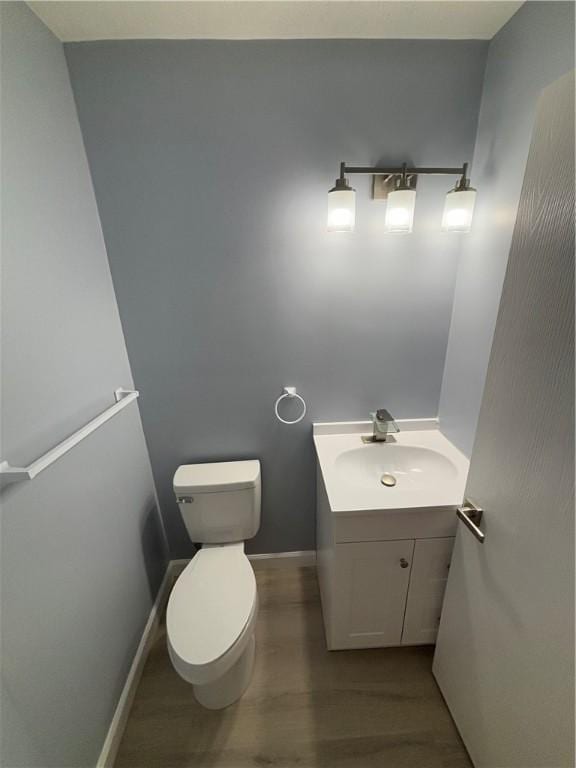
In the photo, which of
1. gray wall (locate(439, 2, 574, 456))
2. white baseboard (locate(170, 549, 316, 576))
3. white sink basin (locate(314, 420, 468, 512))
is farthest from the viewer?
white baseboard (locate(170, 549, 316, 576))

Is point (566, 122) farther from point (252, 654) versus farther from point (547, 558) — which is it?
point (252, 654)

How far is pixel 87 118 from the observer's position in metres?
1.02

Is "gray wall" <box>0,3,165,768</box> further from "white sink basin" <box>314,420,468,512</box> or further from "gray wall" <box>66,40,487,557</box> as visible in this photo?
"white sink basin" <box>314,420,468,512</box>

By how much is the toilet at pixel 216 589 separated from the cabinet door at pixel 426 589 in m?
0.64

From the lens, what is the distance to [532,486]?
26.3 inches

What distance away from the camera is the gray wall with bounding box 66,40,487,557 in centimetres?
101

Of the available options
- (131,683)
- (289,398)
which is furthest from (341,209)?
(131,683)

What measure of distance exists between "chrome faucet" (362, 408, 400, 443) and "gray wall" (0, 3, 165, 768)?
1.12 metres

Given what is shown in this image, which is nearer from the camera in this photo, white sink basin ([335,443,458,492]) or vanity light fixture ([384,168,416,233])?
vanity light fixture ([384,168,416,233])

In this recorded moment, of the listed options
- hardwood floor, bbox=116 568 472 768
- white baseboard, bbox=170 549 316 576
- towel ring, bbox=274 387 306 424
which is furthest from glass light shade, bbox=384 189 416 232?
hardwood floor, bbox=116 568 472 768

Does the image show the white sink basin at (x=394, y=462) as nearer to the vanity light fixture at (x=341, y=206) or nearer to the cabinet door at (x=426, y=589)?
the cabinet door at (x=426, y=589)

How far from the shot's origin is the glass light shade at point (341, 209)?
1011mm

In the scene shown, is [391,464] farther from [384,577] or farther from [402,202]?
[402,202]

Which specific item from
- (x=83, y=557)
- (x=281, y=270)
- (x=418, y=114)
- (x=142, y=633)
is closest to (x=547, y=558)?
(x=281, y=270)
